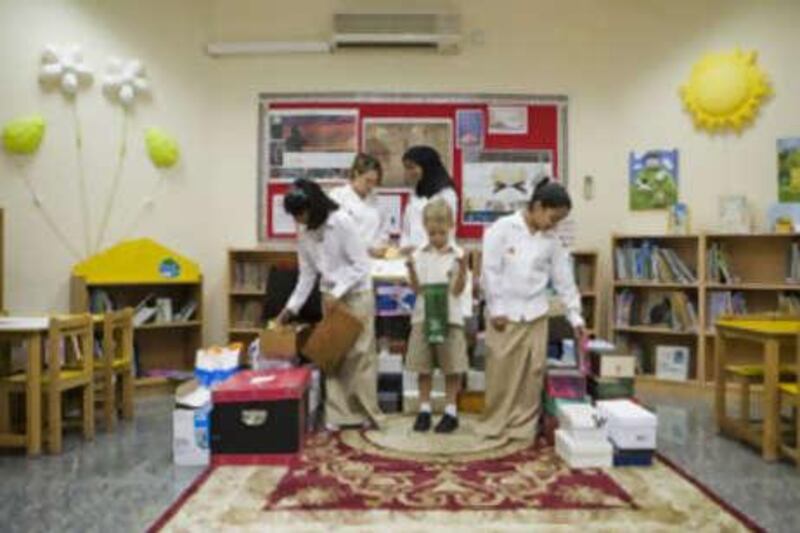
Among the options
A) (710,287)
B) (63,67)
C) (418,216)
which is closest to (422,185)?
(418,216)

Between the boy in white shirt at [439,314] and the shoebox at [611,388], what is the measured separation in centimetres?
76

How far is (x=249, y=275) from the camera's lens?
19.1 ft

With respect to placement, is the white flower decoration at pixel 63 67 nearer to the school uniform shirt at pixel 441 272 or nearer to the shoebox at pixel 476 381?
the school uniform shirt at pixel 441 272

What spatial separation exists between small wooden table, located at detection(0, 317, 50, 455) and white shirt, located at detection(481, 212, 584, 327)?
234cm

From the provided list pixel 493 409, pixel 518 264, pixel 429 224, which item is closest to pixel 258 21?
pixel 429 224

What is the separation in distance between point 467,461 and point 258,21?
431 centimetres

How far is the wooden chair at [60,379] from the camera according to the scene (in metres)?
3.64

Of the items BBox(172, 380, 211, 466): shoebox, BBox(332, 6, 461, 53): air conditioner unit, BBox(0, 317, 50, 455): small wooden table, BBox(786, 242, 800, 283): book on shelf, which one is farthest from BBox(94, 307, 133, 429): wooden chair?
BBox(786, 242, 800, 283): book on shelf

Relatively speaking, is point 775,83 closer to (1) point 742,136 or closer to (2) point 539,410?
(1) point 742,136

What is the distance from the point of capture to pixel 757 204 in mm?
5535

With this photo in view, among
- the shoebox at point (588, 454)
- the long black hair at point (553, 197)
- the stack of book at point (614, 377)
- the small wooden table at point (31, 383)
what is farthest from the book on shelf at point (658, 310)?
the small wooden table at point (31, 383)

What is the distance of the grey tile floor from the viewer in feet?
8.89

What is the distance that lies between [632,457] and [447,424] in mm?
1016

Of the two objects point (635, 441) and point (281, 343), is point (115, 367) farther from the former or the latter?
point (635, 441)
